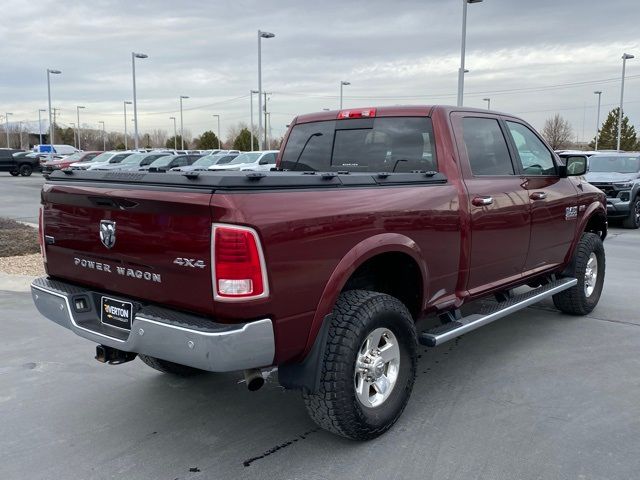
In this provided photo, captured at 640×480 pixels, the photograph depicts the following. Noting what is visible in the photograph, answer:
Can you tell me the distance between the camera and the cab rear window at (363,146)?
437 cm

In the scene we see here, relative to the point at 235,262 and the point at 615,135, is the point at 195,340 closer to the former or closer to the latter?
the point at 235,262

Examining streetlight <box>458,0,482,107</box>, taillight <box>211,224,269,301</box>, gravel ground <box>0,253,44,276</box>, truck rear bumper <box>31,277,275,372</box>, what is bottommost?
gravel ground <box>0,253,44,276</box>

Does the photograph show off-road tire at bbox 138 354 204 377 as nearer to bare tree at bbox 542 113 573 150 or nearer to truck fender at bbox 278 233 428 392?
truck fender at bbox 278 233 428 392

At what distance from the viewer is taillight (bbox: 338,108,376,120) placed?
15.2 feet

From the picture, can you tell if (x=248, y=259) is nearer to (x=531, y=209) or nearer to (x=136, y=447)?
(x=136, y=447)

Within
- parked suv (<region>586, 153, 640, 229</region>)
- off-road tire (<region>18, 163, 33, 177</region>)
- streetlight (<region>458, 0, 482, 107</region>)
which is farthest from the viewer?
off-road tire (<region>18, 163, 33, 177</region>)

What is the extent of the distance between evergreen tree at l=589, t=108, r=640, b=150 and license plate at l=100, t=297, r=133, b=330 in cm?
6476

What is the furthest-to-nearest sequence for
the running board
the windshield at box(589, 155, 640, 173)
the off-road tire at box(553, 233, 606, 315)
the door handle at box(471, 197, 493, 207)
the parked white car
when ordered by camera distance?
the parked white car, the windshield at box(589, 155, 640, 173), the off-road tire at box(553, 233, 606, 315), the door handle at box(471, 197, 493, 207), the running board

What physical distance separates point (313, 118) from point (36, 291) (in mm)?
2534

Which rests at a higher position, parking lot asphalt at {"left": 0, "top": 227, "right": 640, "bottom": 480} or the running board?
the running board

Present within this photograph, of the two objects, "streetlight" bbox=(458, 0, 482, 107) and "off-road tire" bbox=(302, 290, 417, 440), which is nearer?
"off-road tire" bbox=(302, 290, 417, 440)

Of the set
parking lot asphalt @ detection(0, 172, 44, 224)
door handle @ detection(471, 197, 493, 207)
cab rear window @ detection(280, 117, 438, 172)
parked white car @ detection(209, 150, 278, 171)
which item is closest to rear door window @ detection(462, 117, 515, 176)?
door handle @ detection(471, 197, 493, 207)

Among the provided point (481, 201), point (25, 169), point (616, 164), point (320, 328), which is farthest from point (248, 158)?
point (320, 328)

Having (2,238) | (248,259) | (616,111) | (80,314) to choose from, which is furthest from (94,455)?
(616,111)
